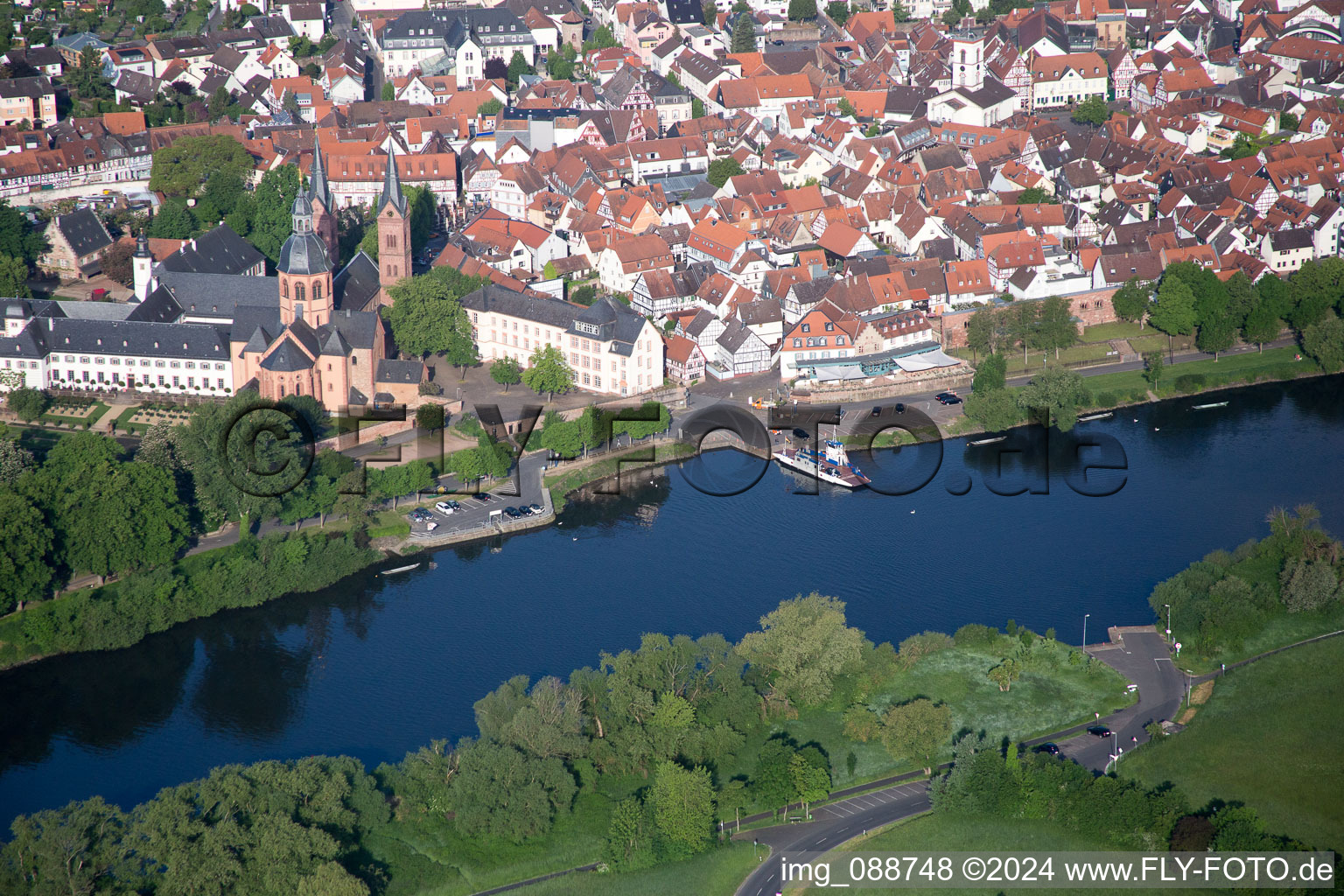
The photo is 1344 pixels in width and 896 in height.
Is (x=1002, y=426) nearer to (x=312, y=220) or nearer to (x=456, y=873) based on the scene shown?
(x=312, y=220)

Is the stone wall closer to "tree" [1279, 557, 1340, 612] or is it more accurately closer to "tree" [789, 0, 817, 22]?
"tree" [1279, 557, 1340, 612]

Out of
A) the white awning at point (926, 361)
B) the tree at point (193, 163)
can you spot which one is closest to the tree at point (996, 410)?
the white awning at point (926, 361)

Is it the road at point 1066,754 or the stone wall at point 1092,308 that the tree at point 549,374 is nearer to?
the stone wall at point 1092,308

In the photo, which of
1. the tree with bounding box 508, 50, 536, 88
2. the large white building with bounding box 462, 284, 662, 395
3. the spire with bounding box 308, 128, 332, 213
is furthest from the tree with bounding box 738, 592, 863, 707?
the tree with bounding box 508, 50, 536, 88

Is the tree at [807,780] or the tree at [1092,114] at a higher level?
the tree at [1092,114]

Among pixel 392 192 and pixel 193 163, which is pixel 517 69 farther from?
pixel 392 192

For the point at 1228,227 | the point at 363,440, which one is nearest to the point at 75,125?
the point at 363,440
